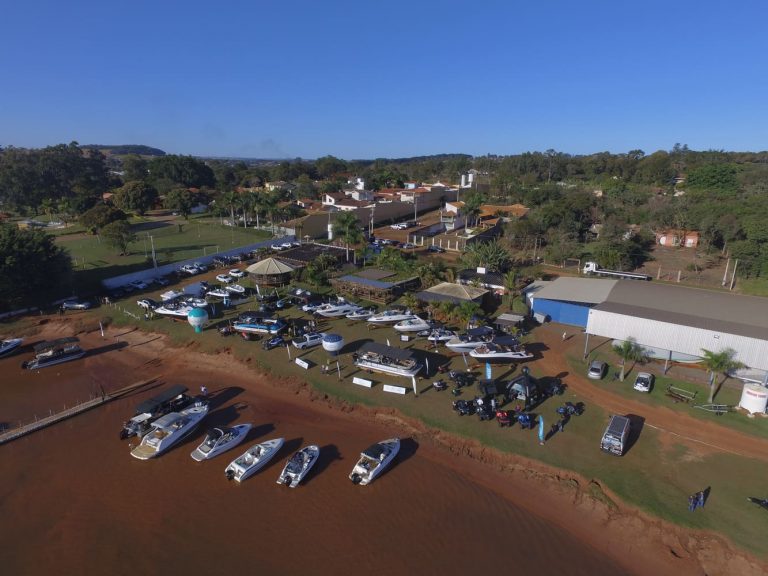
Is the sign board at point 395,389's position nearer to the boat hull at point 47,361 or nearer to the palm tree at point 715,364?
the palm tree at point 715,364

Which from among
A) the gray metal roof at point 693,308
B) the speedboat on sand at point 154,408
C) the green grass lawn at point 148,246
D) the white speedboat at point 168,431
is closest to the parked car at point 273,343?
the speedboat on sand at point 154,408

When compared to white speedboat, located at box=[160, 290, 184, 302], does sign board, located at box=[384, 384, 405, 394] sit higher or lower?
lower

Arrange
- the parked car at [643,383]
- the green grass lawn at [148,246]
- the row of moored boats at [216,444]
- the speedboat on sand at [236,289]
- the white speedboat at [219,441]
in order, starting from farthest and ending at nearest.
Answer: the green grass lawn at [148,246], the speedboat on sand at [236,289], the parked car at [643,383], the white speedboat at [219,441], the row of moored boats at [216,444]

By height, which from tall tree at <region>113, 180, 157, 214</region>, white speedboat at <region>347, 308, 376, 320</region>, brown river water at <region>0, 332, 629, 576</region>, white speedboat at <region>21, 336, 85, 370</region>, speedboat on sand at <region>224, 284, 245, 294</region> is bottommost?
brown river water at <region>0, 332, 629, 576</region>

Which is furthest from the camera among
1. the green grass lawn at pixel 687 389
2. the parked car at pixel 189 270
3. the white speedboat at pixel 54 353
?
the parked car at pixel 189 270

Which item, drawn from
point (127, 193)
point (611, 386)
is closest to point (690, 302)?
point (611, 386)

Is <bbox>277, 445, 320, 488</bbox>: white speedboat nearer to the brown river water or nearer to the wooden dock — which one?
the brown river water

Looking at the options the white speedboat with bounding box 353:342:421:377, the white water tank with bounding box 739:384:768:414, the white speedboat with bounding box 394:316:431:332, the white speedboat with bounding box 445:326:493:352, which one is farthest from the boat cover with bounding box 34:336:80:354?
the white water tank with bounding box 739:384:768:414
